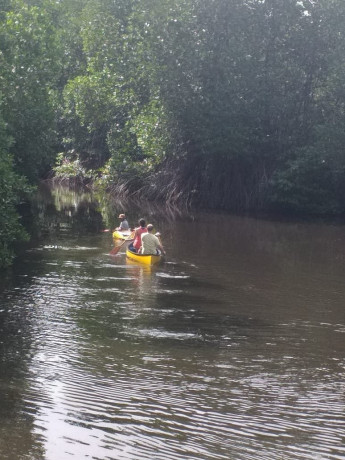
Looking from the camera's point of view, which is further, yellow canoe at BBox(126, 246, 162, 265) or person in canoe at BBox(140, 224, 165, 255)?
person in canoe at BBox(140, 224, 165, 255)

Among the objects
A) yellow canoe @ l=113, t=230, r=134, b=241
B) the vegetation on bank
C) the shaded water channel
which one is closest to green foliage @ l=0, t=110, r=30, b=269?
the shaded water channel

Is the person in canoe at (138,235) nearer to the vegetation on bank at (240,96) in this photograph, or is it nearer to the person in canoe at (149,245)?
the person in canoe at (149,245)

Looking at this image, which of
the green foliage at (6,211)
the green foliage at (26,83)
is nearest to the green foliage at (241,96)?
the green foliage at (26,83)

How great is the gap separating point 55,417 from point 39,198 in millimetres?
34530

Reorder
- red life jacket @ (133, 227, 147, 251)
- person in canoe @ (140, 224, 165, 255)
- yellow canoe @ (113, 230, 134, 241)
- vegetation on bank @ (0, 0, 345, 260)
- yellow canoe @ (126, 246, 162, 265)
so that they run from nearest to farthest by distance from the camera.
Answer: yellow canoe @ (126, 246, 162, 265), person in canoe @ (140, 224, 165, 255), red life jacket @ (133, 227, 147, 251), yellow canoe @ (113, 230, 134, 241), vegetation on bank @ (0, 0, 345, 260)

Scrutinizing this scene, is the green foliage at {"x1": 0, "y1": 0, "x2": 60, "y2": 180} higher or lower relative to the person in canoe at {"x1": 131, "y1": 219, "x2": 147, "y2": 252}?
higher

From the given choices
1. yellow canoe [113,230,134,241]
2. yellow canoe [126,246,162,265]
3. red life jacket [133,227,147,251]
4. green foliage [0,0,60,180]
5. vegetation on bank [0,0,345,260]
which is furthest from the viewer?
vegetation on bank [0,0,345,260]

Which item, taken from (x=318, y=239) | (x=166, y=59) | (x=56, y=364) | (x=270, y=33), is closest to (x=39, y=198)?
(x=166, y=59)

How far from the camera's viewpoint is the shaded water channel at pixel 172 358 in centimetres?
827

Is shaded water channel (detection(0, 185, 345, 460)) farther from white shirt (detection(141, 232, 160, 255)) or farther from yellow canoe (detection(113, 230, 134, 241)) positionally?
yellow canoe (detection(113, 230, 134, 241))

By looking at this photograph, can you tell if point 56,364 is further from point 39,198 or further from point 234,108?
point 39,198

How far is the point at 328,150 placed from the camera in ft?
113

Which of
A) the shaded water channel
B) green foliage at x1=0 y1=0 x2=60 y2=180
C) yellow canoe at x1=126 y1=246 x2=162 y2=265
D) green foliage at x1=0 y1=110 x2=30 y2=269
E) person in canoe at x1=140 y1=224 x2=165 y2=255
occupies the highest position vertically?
green foliage at x1=0 y1=0 x2=60 y2=180

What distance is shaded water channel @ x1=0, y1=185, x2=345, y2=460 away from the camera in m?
8.27
